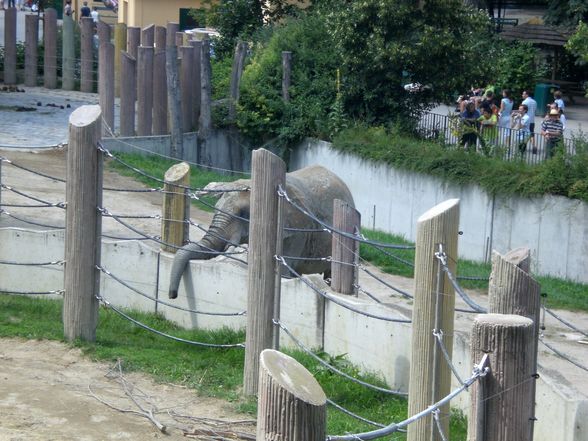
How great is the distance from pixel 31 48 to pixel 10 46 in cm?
56

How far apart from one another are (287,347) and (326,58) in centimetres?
1356

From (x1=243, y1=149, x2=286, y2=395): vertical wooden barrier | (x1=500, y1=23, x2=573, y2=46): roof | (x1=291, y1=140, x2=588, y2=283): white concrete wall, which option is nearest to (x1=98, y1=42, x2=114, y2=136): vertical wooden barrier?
(x1=291, y1=140, x2=588, y2=283): white concrete wall

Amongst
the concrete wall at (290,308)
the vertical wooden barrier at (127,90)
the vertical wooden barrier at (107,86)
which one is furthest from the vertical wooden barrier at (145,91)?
the concrete wall at (290,308)

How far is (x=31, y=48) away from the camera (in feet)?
82.2

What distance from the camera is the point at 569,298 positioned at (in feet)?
48.2

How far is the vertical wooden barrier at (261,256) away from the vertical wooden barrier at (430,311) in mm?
2053

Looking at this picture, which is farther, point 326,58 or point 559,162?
point 326,58

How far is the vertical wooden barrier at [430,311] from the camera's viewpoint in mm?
5629

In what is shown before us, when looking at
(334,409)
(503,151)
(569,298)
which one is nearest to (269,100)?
(503,151)

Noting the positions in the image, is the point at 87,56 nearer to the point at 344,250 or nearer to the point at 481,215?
the point at 481,215

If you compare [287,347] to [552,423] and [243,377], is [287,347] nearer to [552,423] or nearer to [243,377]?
[243,377]

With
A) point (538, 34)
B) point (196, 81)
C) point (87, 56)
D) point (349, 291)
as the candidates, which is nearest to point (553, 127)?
point (196, 81)

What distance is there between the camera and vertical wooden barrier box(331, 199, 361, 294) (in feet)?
32.1

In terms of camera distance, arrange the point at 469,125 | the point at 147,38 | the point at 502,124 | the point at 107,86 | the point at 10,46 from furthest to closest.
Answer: the point at 10,46 → the point at 502,124 → the point at 147,38 → the point at 469,125 → the point at 107,86
